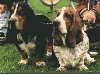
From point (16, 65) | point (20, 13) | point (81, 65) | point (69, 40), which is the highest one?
point (20, 13)

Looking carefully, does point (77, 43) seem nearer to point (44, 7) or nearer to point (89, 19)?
point (89, 19)

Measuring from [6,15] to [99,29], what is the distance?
8.42 ft

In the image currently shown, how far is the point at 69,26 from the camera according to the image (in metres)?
7.84

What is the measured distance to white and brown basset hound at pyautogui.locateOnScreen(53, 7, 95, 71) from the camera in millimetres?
7738

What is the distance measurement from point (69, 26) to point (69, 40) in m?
0.29

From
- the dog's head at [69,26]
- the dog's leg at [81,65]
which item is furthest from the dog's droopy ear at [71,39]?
the dog's leg at [81,65]

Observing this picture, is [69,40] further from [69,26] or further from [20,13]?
[20,13]

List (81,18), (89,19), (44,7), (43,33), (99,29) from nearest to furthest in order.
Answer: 1. (89,19)
2. (81,18)
3. (43,33)
4. (99,29)
5. (44,7)

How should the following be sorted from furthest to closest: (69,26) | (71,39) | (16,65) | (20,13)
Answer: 1. (16,65)
2. (20,13)
3. (71,39)
4. (69,26)

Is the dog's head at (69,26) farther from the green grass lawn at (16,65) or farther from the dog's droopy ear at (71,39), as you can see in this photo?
the green grass lawn at (16,65)

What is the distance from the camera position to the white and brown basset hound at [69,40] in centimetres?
774

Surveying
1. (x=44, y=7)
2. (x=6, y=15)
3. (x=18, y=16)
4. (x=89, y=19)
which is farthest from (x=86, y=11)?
(x=44, y=7)

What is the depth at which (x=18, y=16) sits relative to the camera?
8180 mm

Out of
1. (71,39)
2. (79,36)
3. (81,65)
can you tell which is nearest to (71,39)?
(71,39)
